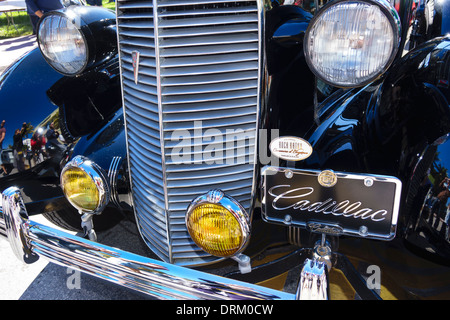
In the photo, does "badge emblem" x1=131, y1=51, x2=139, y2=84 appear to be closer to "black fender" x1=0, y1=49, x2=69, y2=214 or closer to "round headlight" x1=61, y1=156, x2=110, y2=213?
"round headlight" x1=61, y1=156, x2=110, y2=213

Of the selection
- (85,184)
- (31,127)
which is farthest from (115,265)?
(31,127)

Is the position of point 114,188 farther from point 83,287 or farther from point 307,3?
point 307,3

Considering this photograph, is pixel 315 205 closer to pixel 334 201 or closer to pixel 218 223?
pixel 334 201

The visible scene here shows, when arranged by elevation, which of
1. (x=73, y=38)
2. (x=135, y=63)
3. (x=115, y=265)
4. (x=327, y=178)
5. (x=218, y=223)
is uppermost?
(x=73, y=38)

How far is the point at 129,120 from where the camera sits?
1.72 metres

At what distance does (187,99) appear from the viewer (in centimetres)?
142

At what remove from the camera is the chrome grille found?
53.1 inches

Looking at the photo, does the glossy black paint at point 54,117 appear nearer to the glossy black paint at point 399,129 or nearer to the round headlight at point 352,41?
the glossy black paint at point 399,129

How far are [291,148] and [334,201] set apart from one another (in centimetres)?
26

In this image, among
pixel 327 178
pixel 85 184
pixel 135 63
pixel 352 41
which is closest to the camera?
pixel 352 41

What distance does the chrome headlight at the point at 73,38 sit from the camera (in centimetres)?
180

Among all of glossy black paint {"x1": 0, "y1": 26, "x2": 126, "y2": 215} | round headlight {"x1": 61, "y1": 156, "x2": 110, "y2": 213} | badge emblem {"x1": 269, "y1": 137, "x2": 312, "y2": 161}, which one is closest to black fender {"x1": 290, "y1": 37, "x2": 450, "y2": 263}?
badge emblem {"x1": 269, "y1": 137, "x2": 312, "y2": 161}
